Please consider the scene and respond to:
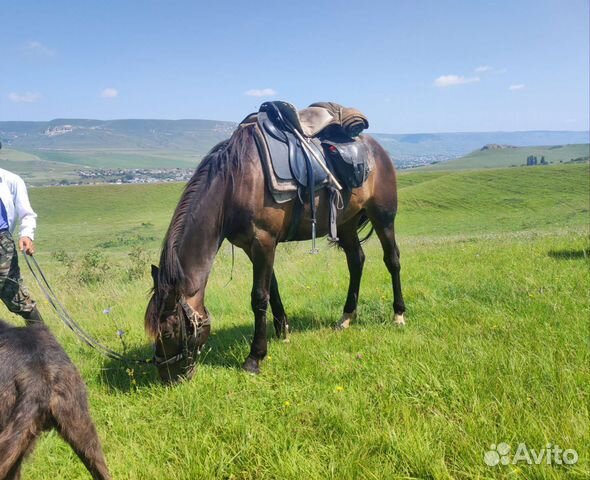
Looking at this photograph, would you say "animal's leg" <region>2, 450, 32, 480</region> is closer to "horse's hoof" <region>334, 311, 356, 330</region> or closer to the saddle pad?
the saddle pad

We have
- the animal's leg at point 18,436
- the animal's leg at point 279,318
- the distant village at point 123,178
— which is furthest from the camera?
the distant village at point 123,178

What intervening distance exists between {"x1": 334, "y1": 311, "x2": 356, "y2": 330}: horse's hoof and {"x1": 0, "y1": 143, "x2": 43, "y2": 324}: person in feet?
11.5

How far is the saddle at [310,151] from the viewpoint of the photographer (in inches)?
158

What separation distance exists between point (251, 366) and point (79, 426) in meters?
1.86

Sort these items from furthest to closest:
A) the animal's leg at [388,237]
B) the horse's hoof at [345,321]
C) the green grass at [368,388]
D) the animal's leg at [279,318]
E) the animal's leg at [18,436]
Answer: the animal's leg at [388,237] < the horse's hoof at [345,321] < the animal's leg at [279,318] < the green grass at [368,388] < the animal's leg at [18,436]

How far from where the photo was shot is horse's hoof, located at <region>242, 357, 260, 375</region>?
3.68 meters

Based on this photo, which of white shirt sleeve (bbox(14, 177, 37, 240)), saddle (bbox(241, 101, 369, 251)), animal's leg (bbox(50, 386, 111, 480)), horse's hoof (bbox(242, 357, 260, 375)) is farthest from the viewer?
white shirt sleeve (bbox(14, 177, 37, 240))

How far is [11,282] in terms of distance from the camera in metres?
4.24

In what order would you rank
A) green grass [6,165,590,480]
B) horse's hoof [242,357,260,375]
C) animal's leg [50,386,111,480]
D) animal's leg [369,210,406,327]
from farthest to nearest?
animal's leg [369,210,406,327], horse's hoof [242,357,260,375], green grass [6,165,590,480], animal's leg [50,386,111,480]

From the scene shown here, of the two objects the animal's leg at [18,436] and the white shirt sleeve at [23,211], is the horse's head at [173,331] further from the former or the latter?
the white shirt sleeve at [23,211]

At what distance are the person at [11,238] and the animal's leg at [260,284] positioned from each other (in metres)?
2.38

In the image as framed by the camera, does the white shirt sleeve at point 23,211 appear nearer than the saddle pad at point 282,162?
No
